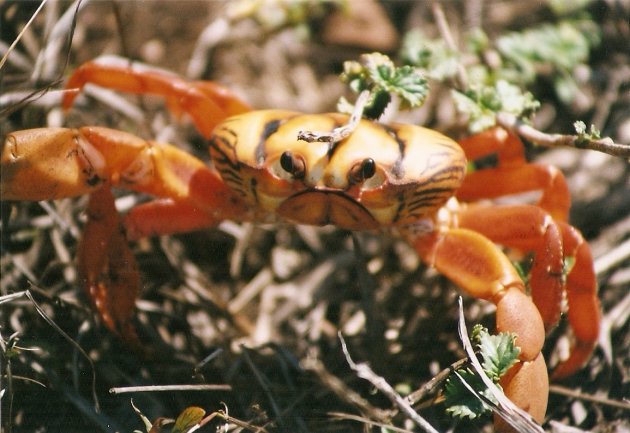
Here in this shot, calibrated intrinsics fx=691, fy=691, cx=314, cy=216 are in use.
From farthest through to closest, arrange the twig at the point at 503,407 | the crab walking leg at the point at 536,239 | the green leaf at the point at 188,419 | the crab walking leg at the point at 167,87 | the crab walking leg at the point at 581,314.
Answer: the crab walking leg at the point at 167,87, the crab walking leg at the point at 581,314, the crab walking leg at the point at 536,239, the green leaf at the point at 188,419, the twig at the point at 503,407

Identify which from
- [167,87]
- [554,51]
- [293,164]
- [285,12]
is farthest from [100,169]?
[554,51]

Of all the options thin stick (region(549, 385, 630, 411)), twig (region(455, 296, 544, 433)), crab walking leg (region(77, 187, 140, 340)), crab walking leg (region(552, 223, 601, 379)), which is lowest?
thin stick (region(549, 385, 630, 411))

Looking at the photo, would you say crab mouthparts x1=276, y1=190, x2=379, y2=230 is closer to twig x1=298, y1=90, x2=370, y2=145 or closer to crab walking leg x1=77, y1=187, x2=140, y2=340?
twig x1=298, y1=90, x2=370, y2=145

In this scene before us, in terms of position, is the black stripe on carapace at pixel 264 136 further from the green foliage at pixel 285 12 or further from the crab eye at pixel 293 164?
the green foliage at pixel 285 12

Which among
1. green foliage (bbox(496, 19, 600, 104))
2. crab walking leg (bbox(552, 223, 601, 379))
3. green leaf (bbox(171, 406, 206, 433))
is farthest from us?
green foliage (bbox(496, 19, 600, 104))

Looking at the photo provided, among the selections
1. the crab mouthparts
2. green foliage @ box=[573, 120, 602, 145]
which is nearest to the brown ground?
the crab mouthparts

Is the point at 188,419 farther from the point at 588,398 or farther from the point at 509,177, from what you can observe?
the point at 509,177

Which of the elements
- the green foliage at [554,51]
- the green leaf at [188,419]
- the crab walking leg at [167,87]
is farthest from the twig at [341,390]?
the green foliage at [554,51]
